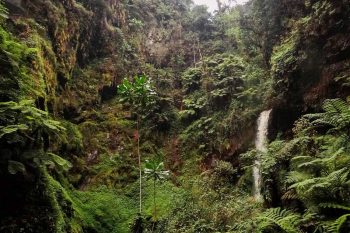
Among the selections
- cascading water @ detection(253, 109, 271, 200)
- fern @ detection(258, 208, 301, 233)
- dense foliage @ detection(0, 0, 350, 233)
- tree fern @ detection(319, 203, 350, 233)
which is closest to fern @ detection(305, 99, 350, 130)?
dense foliage @ detection(0, 0, 350, 233)

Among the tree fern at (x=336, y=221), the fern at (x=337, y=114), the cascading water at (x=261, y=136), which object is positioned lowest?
the tree fern at (x=336, y=221)

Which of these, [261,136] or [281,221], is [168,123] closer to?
[261,136]

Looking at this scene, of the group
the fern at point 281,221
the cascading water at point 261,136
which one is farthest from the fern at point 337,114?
the cascading water at point 261,136

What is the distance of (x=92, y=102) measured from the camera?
2041cm

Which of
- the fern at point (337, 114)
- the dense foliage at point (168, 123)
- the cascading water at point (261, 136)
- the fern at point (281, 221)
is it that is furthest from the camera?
the cascading water at point (261, 136)

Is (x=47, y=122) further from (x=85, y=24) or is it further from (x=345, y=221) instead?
(x=85, y=24)

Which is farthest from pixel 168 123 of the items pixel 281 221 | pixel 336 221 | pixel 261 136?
pixel 336 221

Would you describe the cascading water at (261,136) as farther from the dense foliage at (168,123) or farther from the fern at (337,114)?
the fern at (337,114)

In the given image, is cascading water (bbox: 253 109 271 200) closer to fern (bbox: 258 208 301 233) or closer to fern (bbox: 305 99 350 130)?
fern (bbox: 305 99 350 130)

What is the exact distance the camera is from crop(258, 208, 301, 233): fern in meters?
6.94

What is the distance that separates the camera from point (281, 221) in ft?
23.5

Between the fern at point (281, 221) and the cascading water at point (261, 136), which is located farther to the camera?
the cascading water at point (261, 136)

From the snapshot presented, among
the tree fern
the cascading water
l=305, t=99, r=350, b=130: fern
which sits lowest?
the tree fern

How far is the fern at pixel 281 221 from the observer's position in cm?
694
